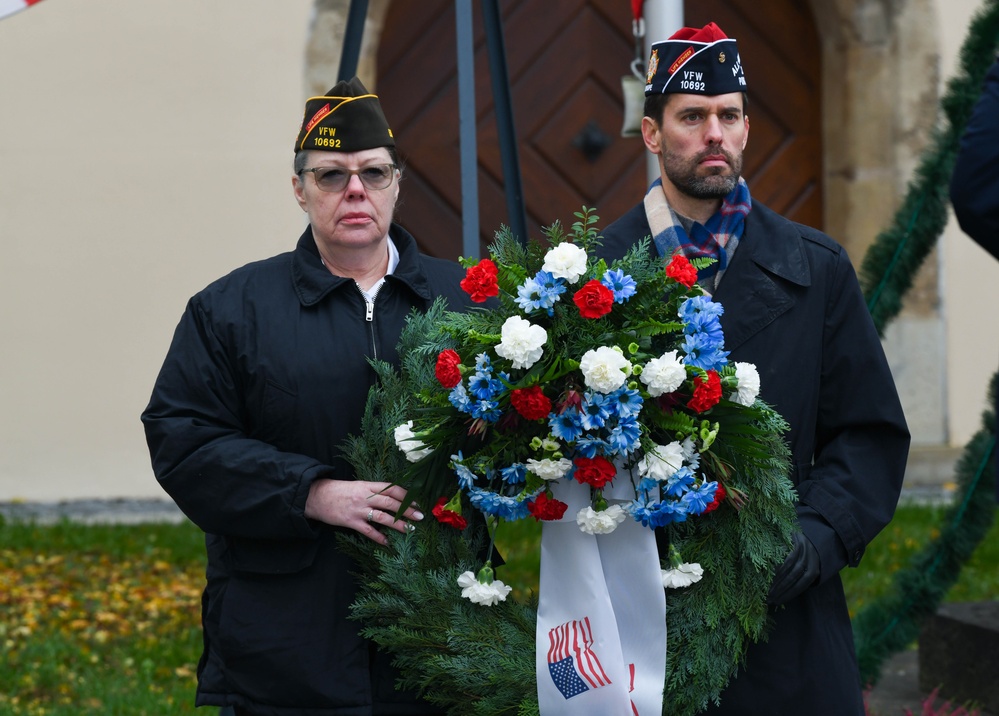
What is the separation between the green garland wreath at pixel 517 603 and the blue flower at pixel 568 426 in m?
0.28

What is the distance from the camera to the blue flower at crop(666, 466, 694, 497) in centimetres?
242

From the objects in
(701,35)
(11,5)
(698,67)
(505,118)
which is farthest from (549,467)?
(11,5)

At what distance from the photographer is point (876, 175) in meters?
8.43

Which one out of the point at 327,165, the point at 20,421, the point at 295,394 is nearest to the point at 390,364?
the point at 295,394

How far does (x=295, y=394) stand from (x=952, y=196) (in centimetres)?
137

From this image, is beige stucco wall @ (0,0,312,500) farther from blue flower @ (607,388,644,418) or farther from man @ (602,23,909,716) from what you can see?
blue flower @ (607,388,644,418)

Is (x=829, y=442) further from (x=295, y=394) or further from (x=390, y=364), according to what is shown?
(x=295, y=394)

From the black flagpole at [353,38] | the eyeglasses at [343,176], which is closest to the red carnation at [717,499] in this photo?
the eyeglasses at [343,176]

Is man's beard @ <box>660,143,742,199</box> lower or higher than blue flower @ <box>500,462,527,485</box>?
higher

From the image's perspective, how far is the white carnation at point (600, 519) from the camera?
2.52 meters

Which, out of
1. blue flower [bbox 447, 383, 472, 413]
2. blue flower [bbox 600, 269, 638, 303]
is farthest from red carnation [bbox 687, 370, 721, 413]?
blue flower [bbox 447, 383, 472, 413]

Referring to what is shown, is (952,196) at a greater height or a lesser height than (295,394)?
greater

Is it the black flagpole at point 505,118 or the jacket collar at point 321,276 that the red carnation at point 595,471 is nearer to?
the jacket collar at point 321,276

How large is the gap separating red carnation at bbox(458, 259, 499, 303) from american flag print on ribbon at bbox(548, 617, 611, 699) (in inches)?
25.5
